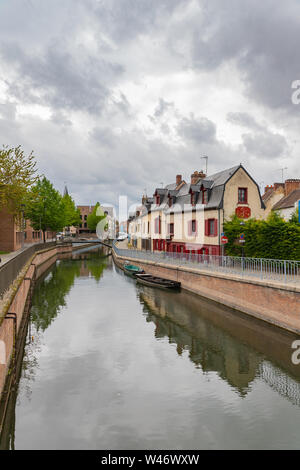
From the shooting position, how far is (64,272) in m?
47.9

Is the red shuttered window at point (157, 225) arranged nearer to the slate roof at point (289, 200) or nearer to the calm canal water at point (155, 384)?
the slate roof at point (289, 200)

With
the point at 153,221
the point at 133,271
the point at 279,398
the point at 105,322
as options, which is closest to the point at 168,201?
the point at 153,221

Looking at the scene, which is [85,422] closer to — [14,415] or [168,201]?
[14,415]

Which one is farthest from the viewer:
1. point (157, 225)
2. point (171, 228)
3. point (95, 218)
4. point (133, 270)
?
point (95, 218)

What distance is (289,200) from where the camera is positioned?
40.1 m

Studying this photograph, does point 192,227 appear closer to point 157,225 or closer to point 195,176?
point 195,176

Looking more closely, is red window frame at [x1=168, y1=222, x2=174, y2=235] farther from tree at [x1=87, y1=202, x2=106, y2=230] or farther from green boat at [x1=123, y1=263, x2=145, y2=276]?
tree at [x1=87, y1=202, x2=106, y2=230]

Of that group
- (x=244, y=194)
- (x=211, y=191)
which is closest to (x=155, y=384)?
(x=244, y=194)

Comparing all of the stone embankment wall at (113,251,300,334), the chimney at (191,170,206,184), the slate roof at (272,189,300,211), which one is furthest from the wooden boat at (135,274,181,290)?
the slate roof at (272,189,300,211)

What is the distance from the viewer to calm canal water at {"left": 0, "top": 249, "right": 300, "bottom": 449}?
944 centimetres

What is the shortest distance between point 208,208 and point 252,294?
1368cm

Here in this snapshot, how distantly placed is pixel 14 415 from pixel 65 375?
302 centimetres

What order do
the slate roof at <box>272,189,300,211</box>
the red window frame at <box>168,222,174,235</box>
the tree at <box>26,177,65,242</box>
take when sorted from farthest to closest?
the tree at <box>26,177,65,242</box> < the red window frame at <box>168,222,174,235</box> < the slate roof at <box>272,189,300,211</box>

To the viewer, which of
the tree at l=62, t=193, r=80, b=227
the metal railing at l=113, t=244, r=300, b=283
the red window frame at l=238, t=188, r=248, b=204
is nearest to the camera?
the metal railing at l=113, t=244, r=300, b=283
